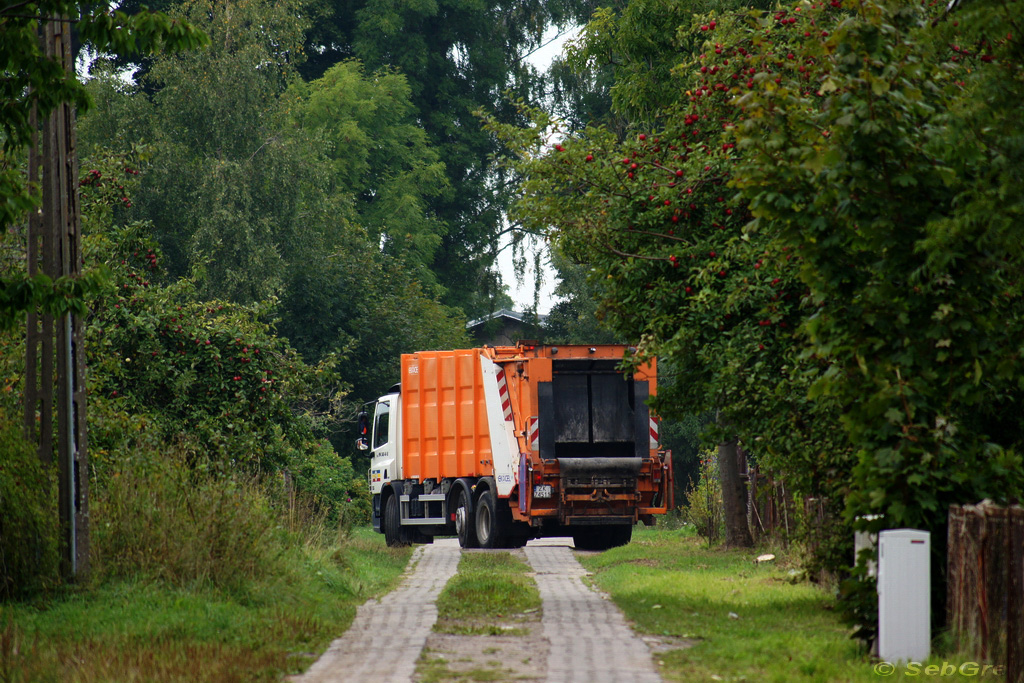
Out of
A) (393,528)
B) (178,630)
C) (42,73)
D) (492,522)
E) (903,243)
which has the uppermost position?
(42,73)

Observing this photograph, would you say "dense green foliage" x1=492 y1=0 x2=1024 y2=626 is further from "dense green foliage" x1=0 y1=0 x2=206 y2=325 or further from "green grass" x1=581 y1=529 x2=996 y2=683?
"dense green foliage" x1=0 y1=0 x2=206 y2=325

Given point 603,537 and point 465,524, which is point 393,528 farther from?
point 603,537

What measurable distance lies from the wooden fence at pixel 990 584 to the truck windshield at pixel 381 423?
16.8 m

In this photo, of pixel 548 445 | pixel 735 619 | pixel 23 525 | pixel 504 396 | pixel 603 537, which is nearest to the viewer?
pixel 23 525

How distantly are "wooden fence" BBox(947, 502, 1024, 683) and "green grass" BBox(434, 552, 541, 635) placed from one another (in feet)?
11.7

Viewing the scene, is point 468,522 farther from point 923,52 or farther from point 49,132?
point 923,52

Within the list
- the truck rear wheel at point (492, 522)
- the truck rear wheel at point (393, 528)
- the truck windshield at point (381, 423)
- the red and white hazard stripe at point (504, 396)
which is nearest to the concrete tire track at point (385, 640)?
the red and white hazard stripe at point (504, 396)

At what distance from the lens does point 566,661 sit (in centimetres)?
862

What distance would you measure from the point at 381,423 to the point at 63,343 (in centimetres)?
1363

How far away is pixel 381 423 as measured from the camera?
81.5ft

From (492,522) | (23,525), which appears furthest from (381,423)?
(23,525)

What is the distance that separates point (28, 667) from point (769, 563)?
1005 cm

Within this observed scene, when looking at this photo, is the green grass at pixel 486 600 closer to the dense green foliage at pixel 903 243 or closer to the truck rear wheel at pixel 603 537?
the dense green foliage at pixel 903 243

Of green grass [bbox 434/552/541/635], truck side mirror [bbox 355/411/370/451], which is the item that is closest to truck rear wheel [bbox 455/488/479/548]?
green grass [bbox 434/552/541/635]
